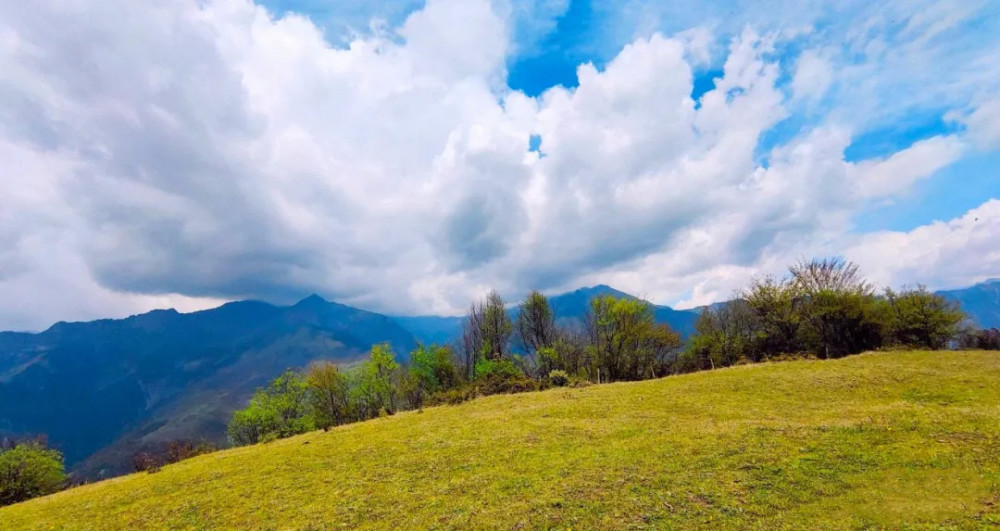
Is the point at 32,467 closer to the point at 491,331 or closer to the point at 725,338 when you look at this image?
the point at 491,331

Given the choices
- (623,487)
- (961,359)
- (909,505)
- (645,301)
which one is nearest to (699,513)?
(623,487)

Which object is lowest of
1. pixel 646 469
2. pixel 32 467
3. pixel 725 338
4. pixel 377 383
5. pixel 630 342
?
pixel 32 467

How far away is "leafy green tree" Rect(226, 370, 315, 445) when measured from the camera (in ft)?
232

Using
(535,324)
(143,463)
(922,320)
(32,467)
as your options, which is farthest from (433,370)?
(922,320)

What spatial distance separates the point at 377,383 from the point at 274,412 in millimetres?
18696

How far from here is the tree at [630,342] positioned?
190ft

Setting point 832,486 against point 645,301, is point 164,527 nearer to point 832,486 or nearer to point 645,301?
point 832,486

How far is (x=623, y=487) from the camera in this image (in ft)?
44.3

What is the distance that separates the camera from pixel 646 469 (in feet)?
48.7

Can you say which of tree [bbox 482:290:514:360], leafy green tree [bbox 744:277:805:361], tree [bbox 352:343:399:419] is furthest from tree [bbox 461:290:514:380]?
leafy green tree [bbox 744:277:805:361]

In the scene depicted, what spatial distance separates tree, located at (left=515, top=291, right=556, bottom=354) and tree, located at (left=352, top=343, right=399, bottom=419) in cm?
2403

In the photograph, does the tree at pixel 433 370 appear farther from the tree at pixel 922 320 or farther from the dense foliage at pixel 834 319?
the tree at pixel 922 320

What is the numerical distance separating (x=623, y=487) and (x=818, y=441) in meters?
8.66

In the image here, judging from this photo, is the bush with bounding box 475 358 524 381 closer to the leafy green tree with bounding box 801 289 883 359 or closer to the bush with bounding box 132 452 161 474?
the bush with bounding box 132 452 161 474
